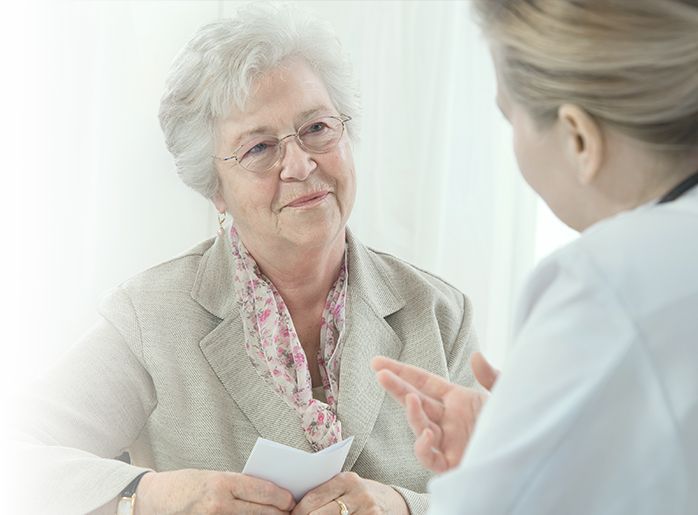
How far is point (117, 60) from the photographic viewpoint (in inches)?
87.9

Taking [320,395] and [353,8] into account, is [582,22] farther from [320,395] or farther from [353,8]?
[353,8]

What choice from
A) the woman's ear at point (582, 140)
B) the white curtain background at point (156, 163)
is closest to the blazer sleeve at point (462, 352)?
the white curtain background at point (156, 163)

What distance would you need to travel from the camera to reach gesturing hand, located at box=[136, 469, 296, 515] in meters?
1.30

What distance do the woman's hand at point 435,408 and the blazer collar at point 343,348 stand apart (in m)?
0.61

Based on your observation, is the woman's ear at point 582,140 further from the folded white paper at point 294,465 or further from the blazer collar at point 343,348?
the blazer collar at point 343,348

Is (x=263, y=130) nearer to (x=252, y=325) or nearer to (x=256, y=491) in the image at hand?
(x=252, y=325)

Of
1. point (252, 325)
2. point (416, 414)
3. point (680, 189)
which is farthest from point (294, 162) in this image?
point (680, 189)

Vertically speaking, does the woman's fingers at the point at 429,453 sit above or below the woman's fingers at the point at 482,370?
below

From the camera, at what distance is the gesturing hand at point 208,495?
130 centimetres

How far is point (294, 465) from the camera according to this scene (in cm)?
128

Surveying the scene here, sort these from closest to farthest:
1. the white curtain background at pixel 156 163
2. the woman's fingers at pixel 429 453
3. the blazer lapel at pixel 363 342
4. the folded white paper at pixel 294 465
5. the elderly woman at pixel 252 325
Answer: the woman's fingers at pixel 429 453 < the folded white paper at pixel 294 465 < the elderly woman at pixel 252 325 < the blazer lapel at pixel 363 342 < the white curtain background at pixel 156 163

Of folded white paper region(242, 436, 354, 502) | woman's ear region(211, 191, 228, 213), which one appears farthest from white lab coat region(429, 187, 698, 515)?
woman's ear region(211, 191, 228, 213)

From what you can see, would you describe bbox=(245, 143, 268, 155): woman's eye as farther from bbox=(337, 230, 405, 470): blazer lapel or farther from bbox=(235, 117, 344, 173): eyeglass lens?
bbox=(337, 230, 405, 470): blazer lapel

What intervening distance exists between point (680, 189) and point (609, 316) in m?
0.21
